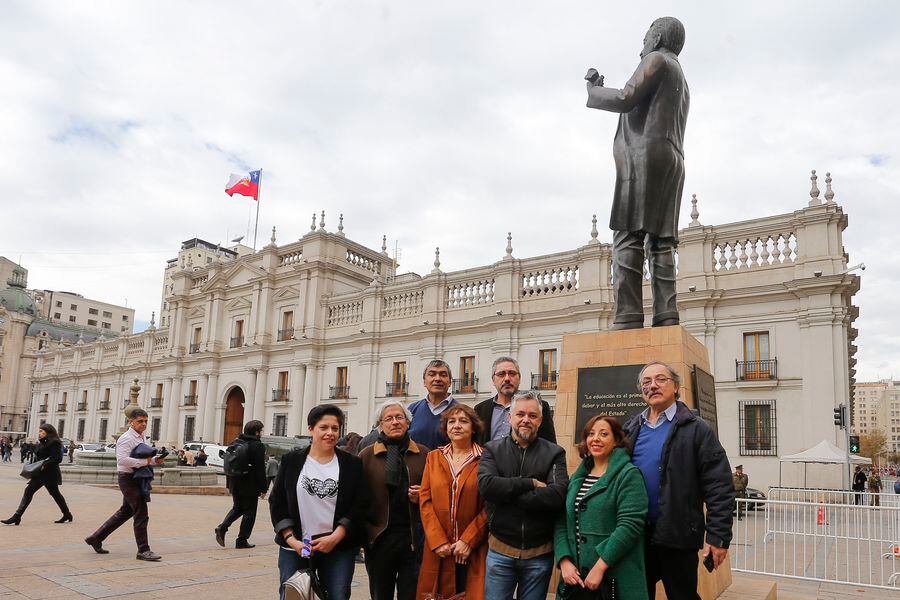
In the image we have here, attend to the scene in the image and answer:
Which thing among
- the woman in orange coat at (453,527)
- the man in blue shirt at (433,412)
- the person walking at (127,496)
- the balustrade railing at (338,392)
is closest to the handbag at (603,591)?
the woman in orange coat at (453,527)

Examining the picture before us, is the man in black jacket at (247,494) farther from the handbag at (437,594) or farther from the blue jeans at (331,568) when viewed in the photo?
the handbag at (437,594)

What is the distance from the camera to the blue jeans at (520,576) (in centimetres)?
365

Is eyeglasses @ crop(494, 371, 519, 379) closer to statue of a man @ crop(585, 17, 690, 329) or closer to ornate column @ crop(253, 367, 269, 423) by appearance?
statue of a man @ crop(585, 17, 690, 329)

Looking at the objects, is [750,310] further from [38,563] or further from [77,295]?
[77,295]

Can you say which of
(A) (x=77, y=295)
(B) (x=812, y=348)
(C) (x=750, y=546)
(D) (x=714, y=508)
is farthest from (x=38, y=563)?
(A) (x=77, y=295)

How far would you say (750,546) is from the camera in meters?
10.4

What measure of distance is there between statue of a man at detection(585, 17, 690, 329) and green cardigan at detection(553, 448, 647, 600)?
2.84m

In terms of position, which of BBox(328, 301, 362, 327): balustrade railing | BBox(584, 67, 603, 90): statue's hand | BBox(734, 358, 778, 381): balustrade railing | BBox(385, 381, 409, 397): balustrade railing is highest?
BBox(328, 301, 362, 327): balustrade railing

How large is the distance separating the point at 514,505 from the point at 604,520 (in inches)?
19.4

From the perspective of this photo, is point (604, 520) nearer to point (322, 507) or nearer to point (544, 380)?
point (322, 507)

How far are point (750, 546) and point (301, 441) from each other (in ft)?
56.9

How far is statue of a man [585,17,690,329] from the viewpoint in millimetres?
6012

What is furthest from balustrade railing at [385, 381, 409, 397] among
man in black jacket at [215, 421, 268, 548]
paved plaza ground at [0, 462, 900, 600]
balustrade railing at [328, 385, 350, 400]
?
man in black jacket at [215, 421, 268, 548]

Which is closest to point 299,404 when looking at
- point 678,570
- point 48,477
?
point 48,477
